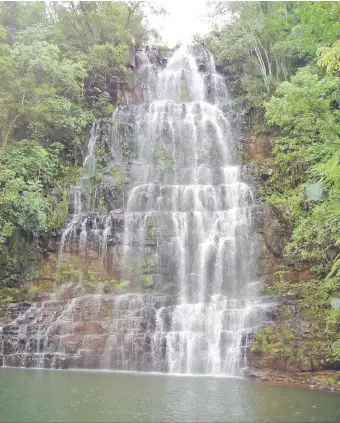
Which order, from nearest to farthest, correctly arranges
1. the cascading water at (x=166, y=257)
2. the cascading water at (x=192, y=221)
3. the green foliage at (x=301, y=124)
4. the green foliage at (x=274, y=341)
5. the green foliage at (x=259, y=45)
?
the green foliage at (x=301, y=124)
the green foliage at (x=274, y=341)
the cascading water at (x=192, y=221)
the cascading water at (x=166, y=257)
the green foliage at (x=259, y=45)

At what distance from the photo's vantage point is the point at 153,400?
423 inches

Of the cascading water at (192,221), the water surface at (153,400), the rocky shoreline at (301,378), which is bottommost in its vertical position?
the water surface at (153,400)

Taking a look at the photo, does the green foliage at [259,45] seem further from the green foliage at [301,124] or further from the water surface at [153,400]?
the water surface at [153,400]

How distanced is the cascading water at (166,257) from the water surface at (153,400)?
2.21 meters

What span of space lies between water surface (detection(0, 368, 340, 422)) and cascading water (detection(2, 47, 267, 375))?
221 centimetres

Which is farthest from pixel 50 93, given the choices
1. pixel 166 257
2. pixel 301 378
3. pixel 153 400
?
pixel 301 378

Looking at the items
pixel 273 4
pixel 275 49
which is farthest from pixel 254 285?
pixel 273 4

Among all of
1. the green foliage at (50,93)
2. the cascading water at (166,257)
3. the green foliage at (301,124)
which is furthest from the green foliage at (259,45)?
the green foliage at (50,93)

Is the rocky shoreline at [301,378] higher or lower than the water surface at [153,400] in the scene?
higher

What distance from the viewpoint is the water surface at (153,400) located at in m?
9.25

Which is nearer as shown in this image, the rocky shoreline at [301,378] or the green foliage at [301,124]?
the green foliage at [301,124]

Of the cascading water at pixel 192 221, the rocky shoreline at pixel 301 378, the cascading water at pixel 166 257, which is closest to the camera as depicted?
the rocky shoreline at pixel 301 378

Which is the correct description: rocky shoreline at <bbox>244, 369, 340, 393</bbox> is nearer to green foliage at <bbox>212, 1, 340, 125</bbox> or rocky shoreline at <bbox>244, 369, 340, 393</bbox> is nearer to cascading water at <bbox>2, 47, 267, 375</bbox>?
cascading water at <bbox>2, 47, 267, 375</bbox>

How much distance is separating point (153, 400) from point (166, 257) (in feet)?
35.4
